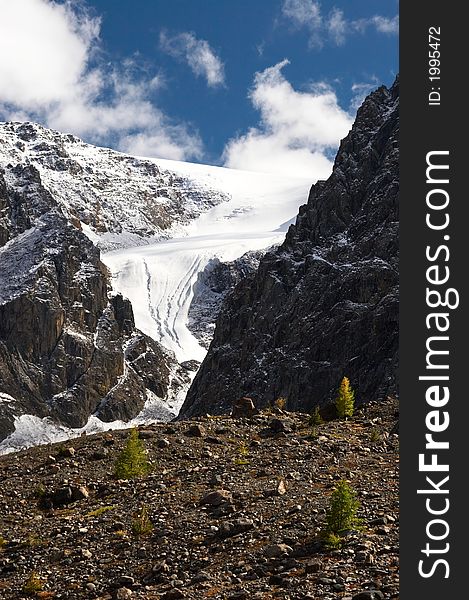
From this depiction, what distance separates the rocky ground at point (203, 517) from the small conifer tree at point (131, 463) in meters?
0.38

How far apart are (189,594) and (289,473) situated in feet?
28.6

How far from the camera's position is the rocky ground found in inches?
630

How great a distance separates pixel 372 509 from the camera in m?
19.1

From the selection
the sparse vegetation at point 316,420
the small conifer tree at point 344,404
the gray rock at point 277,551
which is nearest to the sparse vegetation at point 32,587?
the gray rock at point 277,551

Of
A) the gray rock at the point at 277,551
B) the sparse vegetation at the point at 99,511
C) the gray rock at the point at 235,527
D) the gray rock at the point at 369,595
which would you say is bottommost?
the gray rock at the point at 369,595

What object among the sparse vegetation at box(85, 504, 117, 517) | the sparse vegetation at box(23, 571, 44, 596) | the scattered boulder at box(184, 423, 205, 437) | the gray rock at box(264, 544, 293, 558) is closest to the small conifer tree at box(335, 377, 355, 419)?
the scattered boulder at box(184, 423, 205, 437)

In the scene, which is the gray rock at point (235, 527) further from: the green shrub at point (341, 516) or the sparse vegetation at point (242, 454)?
the sparse vegetation at point (242, 454)

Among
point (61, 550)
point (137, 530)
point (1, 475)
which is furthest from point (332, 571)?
point (1, 475)

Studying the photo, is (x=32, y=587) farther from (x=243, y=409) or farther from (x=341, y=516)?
(x=243, y=409)

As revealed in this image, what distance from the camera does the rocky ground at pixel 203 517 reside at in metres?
16.0

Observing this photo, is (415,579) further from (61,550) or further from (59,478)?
(59,478)

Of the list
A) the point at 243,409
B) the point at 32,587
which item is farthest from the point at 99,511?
the point at 243,409

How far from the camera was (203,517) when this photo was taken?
20.1 metres

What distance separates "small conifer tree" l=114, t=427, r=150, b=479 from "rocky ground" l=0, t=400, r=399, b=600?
385mm
